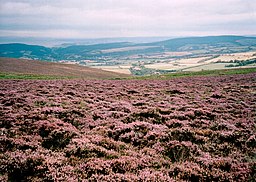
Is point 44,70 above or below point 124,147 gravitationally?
above

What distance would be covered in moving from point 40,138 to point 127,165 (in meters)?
4.44

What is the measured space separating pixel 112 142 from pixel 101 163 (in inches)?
86.7

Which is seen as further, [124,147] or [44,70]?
[44,70]

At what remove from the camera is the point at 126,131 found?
1102 cm

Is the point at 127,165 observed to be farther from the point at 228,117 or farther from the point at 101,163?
the point at 228,117

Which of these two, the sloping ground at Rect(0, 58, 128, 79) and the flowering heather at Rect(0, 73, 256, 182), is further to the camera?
the sloping ground at Rect(0, 58, 128, 79)

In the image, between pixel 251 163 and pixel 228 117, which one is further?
pixel 228 117

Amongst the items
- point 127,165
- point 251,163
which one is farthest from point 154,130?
point 251,163

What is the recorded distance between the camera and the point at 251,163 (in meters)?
7.31

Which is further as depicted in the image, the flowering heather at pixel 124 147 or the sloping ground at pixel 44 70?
the sloping ground at pixel 44 70

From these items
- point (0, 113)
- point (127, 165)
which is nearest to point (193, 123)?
point (127, 165)

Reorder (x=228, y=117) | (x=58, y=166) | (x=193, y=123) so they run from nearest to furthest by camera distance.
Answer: (x=58, y=166) < (x=193, y=123) < (x=228, y=117)

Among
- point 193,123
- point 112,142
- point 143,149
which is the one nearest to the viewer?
point 143,149

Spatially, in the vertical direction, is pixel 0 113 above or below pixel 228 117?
above
